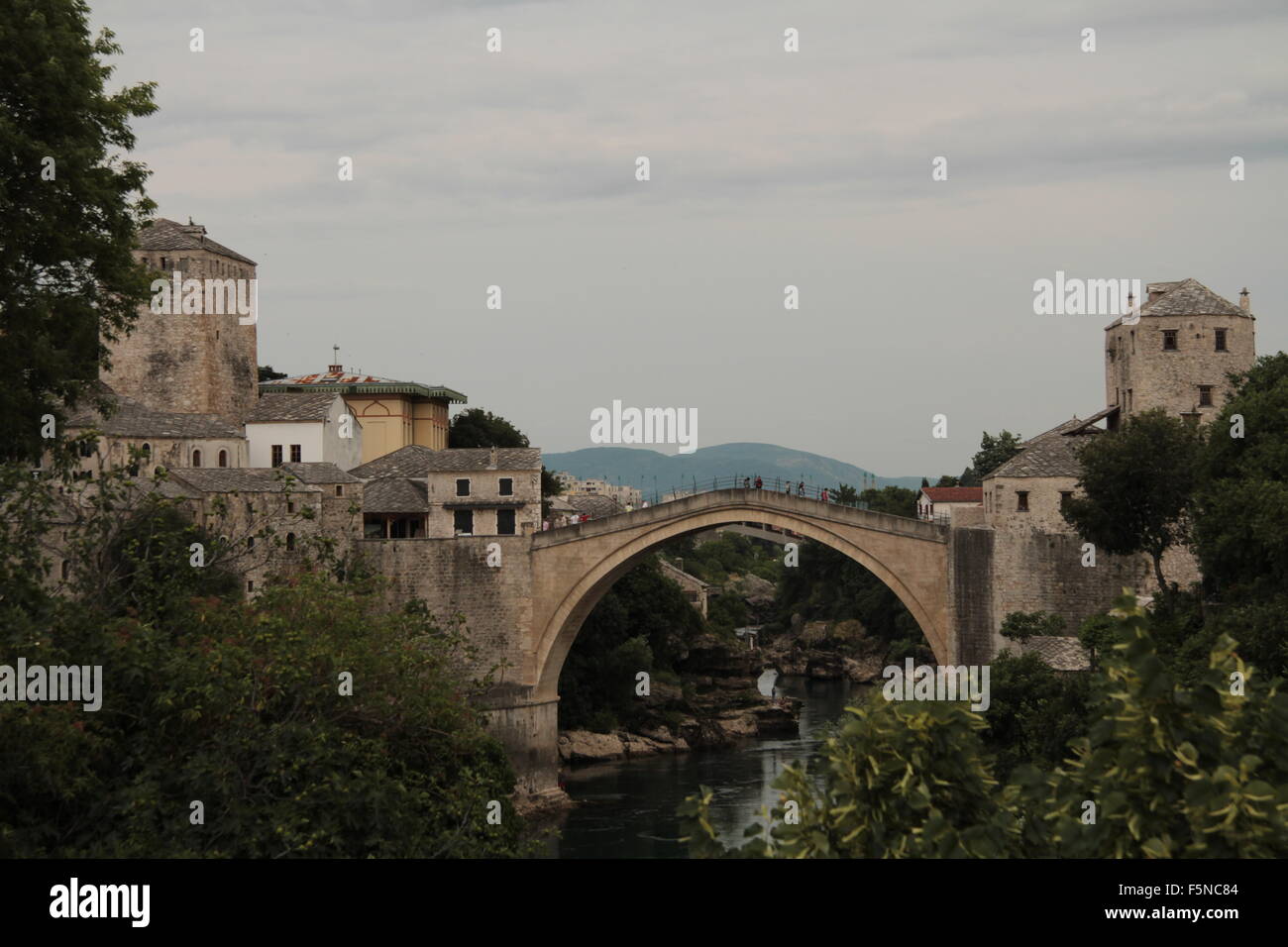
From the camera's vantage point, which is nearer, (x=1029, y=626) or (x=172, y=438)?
(x=1029, y=626)

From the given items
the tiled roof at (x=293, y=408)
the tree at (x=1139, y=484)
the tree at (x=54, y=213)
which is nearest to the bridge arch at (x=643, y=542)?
the tree at (x=1139, y=484)

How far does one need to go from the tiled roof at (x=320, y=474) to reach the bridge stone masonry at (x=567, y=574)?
266 cm

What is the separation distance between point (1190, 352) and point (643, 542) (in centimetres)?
1585

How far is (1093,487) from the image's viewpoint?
37469mm

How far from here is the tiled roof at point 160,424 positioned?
4744 centimetres

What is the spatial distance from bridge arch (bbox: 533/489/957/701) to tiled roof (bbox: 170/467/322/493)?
7.23 metres

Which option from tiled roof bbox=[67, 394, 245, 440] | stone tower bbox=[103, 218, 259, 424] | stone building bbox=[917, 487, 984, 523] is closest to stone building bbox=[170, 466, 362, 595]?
tiled roof bbox=[67, 394, 245, 440]

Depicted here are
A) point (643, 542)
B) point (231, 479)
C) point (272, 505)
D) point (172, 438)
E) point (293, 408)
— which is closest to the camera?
point (272, 505)

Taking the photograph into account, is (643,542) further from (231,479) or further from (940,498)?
(940,498)

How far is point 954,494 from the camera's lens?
8062cm

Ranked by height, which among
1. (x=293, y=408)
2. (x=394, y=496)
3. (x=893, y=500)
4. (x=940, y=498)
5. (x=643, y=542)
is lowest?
(x=643, y=542)

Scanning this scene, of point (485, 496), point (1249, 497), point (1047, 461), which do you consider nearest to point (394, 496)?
point (485, 496)

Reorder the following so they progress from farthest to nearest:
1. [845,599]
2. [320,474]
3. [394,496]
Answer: [845,599] → [394,496] → [320,474]

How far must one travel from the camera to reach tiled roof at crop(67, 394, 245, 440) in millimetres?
47438
